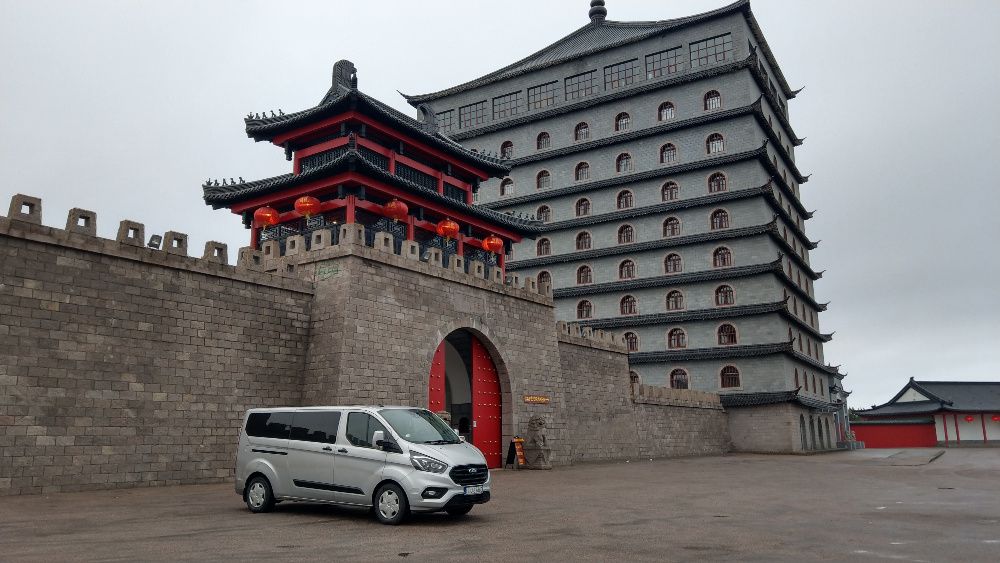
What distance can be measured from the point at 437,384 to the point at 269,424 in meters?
10.4

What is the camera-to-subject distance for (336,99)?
94.5 ft

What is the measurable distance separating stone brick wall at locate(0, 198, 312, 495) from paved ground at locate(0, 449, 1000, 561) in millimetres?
1039

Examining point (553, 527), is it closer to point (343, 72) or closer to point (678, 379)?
point (343, 72)

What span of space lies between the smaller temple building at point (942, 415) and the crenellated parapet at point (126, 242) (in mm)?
52176

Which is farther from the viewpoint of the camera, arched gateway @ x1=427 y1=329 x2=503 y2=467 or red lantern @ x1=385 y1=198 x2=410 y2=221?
red lantern @ x1=385 y1=198 x2=410 y2=221

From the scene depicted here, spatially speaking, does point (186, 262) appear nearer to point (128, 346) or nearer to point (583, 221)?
point (128, 346)

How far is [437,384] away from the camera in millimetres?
22766

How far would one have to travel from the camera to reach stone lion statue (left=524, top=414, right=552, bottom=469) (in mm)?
24422

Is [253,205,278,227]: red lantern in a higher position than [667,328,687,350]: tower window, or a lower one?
higher

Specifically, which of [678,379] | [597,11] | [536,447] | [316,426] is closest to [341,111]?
[536,447]

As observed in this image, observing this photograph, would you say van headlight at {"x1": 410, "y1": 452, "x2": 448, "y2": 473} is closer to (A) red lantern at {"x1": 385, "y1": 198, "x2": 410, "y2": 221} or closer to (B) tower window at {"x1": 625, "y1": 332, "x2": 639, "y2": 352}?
(A) red lantern at {"x1": 385, "y1": 198, "x2": 410, "y2": 221}

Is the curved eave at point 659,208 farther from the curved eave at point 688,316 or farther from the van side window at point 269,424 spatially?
the van side window at point 269,424

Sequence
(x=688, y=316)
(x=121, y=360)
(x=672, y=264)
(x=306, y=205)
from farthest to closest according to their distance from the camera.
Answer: (x=672, y=264) → (x=688, y=316) → (x=306, y=205) → (x=121, y=360)

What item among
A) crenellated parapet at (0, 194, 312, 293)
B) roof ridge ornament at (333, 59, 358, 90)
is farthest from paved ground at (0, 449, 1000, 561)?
roof ridge ornament at (333, 59, 358, 90)
